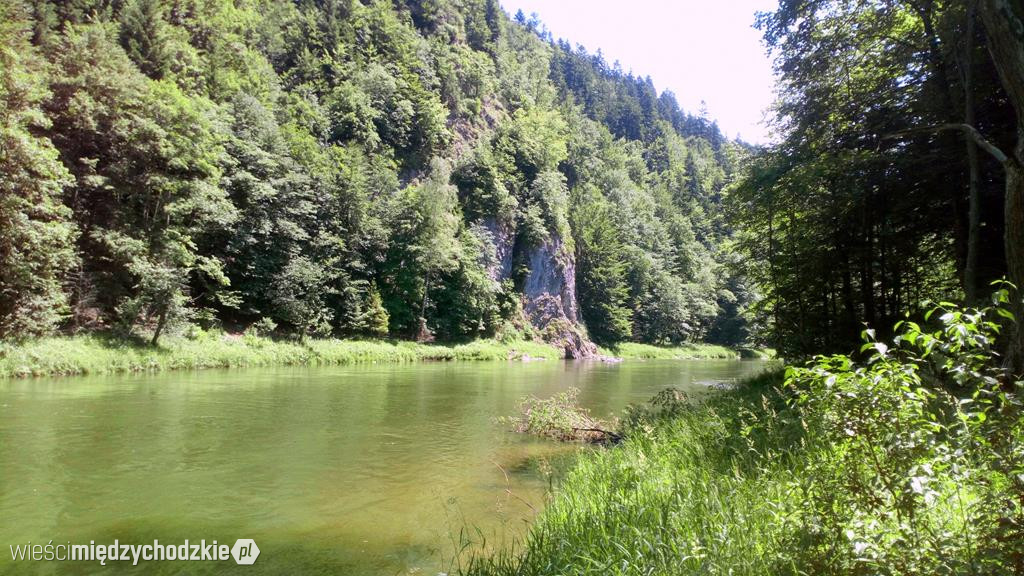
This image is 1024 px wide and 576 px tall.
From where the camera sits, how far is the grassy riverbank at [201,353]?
1855cm

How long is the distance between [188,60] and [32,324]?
25.1 m

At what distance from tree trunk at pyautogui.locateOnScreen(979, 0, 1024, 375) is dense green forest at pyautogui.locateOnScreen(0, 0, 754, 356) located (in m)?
11.3

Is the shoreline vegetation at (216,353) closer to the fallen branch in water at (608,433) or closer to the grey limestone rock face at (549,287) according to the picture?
the grey limestone rock face at (549,287)

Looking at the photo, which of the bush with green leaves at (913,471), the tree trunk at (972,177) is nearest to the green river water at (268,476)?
the bush with green leaves at (913,471)

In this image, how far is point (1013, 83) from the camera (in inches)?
188

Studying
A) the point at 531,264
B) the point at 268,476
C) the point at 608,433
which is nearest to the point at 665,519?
the point at 268,476

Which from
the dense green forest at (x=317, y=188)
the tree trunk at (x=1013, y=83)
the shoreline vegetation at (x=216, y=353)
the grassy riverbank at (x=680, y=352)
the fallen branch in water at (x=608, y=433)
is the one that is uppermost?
the dense green forest at (x=317, y=188)

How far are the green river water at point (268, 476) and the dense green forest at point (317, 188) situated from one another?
35.1ft

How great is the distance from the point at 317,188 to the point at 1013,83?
3854 centimetres

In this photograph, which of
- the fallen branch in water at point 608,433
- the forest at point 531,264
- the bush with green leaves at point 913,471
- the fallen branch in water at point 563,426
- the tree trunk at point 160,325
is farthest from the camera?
the tree trunk at point 160,325

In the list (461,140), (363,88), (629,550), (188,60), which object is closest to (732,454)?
(629,550)

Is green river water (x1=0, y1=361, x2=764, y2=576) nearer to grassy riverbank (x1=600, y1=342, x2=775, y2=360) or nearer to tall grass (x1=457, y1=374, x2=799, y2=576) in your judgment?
tall grass (x1=457, y1=374, x2=799, y2=576)

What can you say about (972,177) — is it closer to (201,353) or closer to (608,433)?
(608,433)

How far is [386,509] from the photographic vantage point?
683 centimetres
